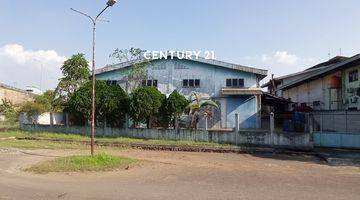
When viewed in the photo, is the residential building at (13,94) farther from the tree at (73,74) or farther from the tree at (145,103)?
the tree at (145,103)

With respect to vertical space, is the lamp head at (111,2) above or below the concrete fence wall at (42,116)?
above

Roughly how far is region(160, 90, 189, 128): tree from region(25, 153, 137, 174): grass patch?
418 inches

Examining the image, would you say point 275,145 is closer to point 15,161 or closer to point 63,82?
point 15,161

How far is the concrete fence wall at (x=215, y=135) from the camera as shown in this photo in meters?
23.9

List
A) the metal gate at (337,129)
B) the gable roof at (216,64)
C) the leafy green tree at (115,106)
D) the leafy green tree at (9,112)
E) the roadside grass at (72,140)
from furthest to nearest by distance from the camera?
the leafy green tree at (9,112) → the gable roof at (216,64) → the leafy green tree at (115,106) → the roadside grass at (72,140) → the metal gate at (337,129)

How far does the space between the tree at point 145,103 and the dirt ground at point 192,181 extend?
7.98 metres

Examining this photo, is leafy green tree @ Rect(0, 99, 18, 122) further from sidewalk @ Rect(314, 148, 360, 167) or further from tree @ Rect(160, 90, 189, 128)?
sidewalk @ Rect(314, 148, 360, 167)

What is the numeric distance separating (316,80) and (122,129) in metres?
17.5

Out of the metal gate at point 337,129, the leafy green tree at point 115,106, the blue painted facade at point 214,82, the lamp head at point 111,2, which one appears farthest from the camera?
the blue painted facade at point 214,82

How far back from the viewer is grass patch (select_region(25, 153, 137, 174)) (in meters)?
15.5

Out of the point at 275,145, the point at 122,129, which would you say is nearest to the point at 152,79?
the point at 122,129

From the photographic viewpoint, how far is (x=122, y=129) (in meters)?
28.7

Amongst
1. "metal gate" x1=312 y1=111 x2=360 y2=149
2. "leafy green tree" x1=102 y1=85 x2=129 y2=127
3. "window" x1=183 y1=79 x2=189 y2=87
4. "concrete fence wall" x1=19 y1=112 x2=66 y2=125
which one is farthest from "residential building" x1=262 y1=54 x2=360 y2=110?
"concrete fence wall" x1=19 y1=112 x2=66 y2=125

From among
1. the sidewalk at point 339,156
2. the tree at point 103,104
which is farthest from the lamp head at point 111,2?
the tree at point 103,104
